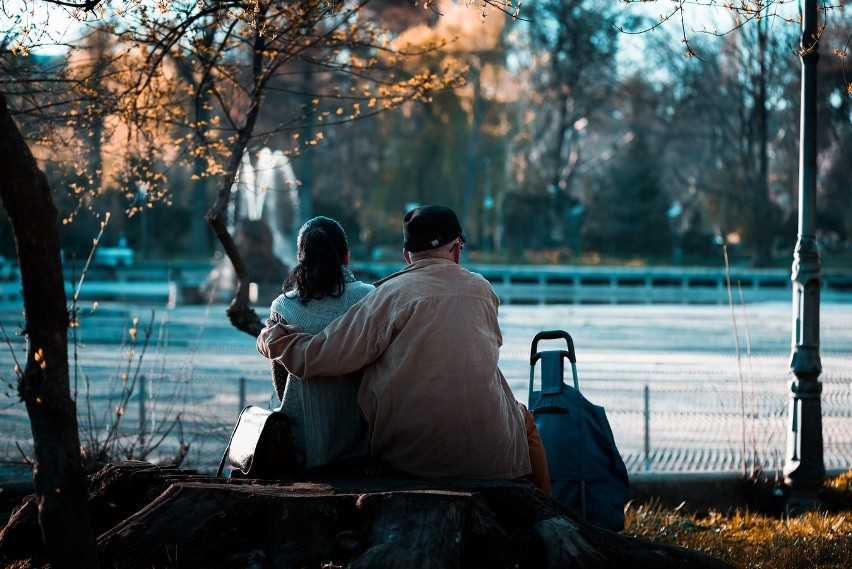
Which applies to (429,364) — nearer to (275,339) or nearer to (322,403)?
(322,403)

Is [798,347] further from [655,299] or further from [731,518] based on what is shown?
[655,299]

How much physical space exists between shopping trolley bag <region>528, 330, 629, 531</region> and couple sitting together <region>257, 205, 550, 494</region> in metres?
0.39

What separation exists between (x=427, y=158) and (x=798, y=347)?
44532 millimetres

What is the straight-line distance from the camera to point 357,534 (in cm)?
388

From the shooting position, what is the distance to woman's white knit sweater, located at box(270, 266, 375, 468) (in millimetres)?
4691

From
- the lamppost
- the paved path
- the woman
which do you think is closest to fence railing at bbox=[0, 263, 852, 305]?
the paved path

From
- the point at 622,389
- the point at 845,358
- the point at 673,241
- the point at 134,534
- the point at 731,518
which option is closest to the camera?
the point at 134,534

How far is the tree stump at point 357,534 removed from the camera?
12.2 ft

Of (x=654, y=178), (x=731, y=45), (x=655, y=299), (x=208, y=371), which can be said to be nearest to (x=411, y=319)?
(x=208, y=371)

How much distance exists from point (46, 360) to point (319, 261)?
5.06 feet

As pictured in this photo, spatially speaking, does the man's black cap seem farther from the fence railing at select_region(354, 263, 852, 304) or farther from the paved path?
the fence railing at select_region(354, 263, 852, 304)

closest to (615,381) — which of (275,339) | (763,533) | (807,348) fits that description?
(807,348)

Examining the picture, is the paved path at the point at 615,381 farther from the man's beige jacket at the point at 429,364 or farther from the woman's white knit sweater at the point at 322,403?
the man's beige jacket at the point at 429,364

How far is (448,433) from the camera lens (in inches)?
177
